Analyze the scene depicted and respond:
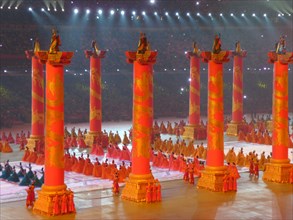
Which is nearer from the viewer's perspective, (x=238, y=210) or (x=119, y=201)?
(x=238, y=210)

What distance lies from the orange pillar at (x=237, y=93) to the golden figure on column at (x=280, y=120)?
13.3 m

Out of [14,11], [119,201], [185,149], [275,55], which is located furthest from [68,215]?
[14,11]

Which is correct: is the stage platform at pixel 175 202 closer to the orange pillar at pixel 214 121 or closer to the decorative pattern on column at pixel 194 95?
the orange pillar at pixel 214 121

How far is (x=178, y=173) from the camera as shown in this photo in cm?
2350

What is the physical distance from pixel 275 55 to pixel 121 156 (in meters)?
8.51

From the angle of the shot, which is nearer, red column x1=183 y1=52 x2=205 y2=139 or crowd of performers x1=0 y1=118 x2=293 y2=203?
crowd of performers x1=0 y1=118 x2=293 y2=203

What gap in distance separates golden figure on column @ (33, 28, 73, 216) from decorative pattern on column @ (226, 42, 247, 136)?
19.3 metres

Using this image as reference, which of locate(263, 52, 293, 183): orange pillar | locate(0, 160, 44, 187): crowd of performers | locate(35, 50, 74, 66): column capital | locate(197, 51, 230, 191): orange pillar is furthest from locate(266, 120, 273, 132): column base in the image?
locate(35, 50, 74, 66): column capital

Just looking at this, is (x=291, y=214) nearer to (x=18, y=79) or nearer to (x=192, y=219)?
(x=192, y=219)

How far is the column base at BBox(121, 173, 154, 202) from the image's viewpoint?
18.2 m

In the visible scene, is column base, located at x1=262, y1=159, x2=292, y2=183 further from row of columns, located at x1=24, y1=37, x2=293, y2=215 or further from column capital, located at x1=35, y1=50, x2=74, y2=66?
column capital, located at x1=35, y1=50, x2=74, y2=66

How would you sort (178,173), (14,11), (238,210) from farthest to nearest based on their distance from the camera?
1. (14,11)
2. (178,173)
3. (238,210)

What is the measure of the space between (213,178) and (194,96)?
45.4ft

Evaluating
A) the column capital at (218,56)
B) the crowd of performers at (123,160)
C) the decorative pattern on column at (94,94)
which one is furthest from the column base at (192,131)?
the column capital at (218,56)
